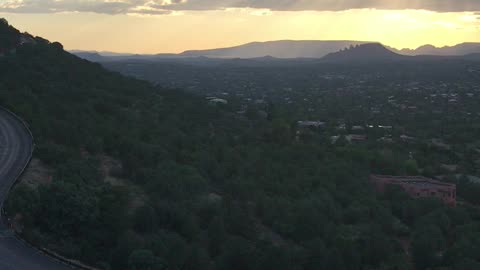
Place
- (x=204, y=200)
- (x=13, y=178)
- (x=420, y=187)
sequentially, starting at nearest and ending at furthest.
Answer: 1. (x=13, y=178)
2. (x=204, y=200)
3. (x=420, y=187)

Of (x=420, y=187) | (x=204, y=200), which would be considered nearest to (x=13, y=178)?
(x=204, y=200)

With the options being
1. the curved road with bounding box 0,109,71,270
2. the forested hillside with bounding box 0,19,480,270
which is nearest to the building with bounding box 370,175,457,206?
the forested hillside with bounding box 0,19,480,270

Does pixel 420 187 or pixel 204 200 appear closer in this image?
pixel 204 200

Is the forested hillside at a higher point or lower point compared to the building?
higher

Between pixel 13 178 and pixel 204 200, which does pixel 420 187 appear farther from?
pixel 13 178

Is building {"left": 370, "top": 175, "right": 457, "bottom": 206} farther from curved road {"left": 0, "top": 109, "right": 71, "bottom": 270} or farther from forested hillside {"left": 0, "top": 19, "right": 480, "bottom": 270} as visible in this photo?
curved road {"left": 0, "top": 109, "right": 71, "bottom": 270}
